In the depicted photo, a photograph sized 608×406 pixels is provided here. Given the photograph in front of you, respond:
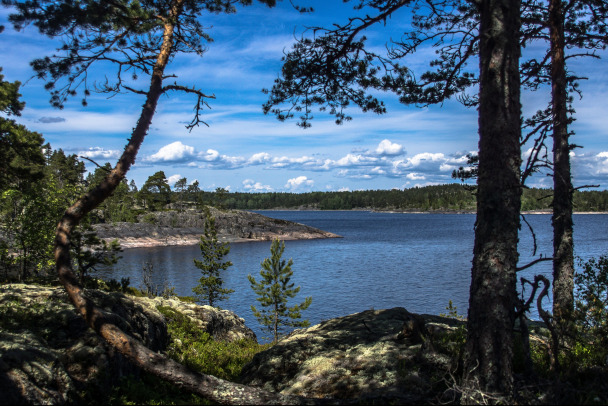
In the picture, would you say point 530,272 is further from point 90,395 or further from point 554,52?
point 90,395

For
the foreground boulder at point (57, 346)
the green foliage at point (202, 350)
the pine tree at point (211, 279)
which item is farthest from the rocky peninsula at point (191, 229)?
the foreground boulder at point (57, 346)

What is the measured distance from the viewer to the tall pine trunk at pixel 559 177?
10.4 meters

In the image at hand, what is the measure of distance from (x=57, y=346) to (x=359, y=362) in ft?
17.5

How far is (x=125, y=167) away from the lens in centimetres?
796

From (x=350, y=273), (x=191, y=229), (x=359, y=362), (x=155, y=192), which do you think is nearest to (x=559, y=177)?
(x=359, y=362)

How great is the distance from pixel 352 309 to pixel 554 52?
2544 centimetres

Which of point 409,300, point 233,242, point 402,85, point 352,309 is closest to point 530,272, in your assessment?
point 409,300

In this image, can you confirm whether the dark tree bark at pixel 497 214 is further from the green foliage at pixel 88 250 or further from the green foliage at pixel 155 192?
the green foliage at pixel 155 192

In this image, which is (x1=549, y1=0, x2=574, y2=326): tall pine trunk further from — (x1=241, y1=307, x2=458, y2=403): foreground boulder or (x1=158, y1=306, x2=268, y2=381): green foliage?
(x1=158, y1=306, x2=268, y2=381): green foliage

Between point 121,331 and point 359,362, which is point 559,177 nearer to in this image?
point 359,362

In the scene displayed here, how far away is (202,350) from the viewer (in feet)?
41.8

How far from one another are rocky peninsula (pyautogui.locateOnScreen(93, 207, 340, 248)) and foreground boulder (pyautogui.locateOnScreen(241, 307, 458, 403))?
7821 cm

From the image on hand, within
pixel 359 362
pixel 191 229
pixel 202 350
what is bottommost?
pixel 191 229

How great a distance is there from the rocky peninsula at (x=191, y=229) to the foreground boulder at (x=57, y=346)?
76019 mm
